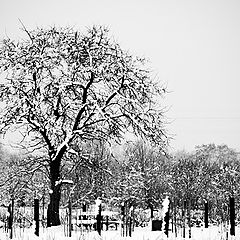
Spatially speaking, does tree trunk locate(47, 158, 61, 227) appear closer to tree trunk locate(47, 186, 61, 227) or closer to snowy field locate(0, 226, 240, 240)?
tree trunk locate(47, 186, 61, 227)

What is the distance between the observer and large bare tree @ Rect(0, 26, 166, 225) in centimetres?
1753

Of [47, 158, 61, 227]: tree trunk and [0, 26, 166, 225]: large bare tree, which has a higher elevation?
[0, 26, 166, 225]: large bare tree

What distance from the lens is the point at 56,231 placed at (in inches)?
638

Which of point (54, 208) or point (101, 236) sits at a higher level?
point (54, 208)

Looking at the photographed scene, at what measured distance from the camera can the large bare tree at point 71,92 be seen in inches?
690

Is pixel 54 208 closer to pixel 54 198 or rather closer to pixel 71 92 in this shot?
pixel 54 198

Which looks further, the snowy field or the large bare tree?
the large bare tree

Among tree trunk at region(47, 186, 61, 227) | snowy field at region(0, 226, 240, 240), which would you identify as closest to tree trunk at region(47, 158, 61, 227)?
tree trunk at region(47, 186, 61, 227)

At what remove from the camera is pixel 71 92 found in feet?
60.6

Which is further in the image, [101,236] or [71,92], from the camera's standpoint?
[71,92]

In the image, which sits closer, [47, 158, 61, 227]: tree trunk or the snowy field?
the snowy field

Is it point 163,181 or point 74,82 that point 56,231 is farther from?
point 163,181

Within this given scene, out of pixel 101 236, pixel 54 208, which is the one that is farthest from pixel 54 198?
pixel 101 236

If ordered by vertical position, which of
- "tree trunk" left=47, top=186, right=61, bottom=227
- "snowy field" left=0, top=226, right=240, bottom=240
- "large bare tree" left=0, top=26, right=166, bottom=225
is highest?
"large bare tree" left=0, top=26, right=166, bottom=225
